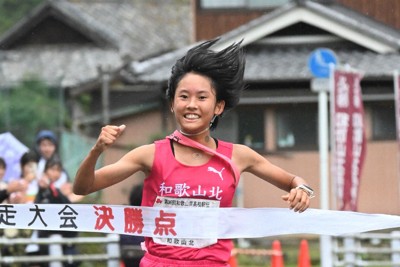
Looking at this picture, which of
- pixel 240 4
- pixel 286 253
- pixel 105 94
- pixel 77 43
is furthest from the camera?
pixel 77 43

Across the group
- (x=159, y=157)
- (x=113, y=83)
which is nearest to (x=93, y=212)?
(x=159, y=157)

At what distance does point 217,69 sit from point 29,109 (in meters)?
14.6

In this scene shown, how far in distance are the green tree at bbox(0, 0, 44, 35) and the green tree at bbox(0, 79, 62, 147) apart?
21.5m

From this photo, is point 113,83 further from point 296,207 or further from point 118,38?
point 296,207

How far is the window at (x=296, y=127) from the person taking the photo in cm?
2197

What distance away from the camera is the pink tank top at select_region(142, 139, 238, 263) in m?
5.80

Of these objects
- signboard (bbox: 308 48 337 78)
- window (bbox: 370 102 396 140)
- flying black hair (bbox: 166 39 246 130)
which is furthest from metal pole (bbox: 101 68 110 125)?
flying black hair (bbox: 166 39 246 130)

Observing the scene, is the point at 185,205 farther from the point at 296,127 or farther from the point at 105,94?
the point at 105,94

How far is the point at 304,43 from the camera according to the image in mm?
21969

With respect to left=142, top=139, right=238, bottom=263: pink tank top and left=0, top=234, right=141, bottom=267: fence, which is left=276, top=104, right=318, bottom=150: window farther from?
left=142, top=139, right=238, bottom=263: pink tank top

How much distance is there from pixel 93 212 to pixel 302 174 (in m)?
15.6

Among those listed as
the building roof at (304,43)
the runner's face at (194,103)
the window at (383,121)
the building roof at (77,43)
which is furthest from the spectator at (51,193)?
the building roof at (77,43)

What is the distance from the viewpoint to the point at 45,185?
11203 mm

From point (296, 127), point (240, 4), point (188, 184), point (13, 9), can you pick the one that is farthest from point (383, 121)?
point (13, 9)
